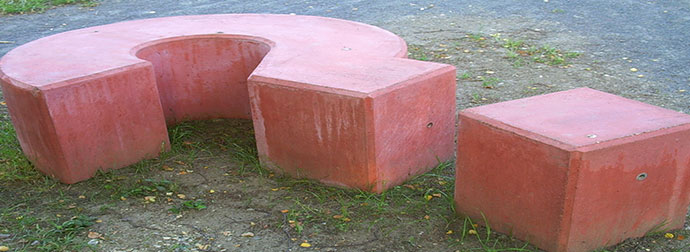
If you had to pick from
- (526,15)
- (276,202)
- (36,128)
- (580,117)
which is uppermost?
(580,117)

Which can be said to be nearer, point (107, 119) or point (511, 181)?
point (511, 181)

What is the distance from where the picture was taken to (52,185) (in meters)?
3.42

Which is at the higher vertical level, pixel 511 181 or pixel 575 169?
pixel 575 169

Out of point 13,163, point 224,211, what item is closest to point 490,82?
point 224,211

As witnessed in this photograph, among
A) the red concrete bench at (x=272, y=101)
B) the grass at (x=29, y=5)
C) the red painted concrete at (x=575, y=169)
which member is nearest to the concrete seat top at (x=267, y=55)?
the red concrete bench at (x=272, y=101)

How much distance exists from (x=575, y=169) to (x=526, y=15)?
5440 mm

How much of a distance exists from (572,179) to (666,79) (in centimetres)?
321

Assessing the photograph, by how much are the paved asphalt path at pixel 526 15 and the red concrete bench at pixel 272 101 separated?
9.20 ft

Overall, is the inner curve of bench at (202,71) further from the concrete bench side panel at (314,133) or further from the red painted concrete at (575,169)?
the red painted concrete at (575,169)

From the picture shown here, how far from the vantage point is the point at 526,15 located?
7.41 meters

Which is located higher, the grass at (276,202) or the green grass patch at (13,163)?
the green grass patch at (13,163)

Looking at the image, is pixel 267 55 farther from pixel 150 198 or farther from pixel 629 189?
pixel 629 189

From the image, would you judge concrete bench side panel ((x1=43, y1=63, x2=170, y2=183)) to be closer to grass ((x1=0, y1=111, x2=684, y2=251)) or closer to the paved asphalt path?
grass ((x1=0, y1=111, x2=684, y2=251))

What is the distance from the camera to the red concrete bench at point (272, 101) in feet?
10.0
